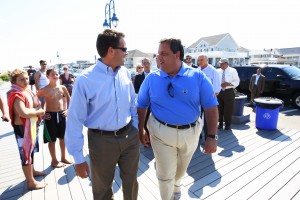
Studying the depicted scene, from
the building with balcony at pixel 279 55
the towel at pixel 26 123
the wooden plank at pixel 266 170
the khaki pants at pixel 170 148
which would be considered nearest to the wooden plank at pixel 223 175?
the wooden plank at pixel 266 170

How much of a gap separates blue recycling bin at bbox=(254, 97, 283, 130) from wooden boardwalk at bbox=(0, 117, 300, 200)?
0.84 m

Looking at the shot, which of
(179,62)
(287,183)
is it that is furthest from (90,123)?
(287,183)

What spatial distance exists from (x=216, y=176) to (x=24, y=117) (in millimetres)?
3001

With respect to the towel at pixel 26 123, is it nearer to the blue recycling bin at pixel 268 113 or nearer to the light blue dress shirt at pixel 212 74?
the light blue dress shirt at pixel 212 74

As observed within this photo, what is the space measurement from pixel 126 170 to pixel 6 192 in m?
2.17

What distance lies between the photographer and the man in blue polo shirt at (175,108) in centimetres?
226

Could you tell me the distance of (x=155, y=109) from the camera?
241 centimetres

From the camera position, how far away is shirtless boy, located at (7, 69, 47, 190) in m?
2.88

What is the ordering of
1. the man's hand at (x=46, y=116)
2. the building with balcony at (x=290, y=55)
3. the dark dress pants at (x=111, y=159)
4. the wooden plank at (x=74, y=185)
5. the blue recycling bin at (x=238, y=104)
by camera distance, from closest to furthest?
1. the dark dress pants at (x=111, y=159)
2. the wooden plank at (x=74, y=185)
3. the man's hand at (x=46, y=116)
4. the blue recycling bin at (x=238, y=104)
5. the building with balcony at (x=290, y=55)

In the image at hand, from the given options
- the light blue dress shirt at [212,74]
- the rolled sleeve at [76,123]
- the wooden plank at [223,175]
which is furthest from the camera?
the light blue dress shirt at [212,74]

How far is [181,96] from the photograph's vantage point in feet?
7.38

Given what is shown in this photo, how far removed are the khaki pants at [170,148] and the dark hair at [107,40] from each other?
961mm

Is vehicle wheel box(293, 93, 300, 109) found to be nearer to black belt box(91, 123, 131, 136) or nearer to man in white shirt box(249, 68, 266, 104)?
man in white shirt box(249, 68, 266, 104)

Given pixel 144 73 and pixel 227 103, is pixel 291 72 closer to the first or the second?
pixel 227 103
